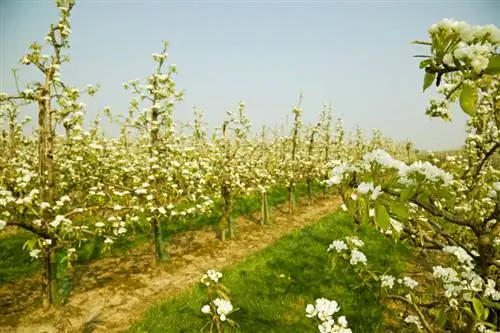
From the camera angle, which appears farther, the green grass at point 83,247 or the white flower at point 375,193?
the green grass at point 83,247

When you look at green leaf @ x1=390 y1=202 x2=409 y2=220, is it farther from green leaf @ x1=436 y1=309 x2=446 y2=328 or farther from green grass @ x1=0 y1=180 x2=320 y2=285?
green grass @ x1=0 y1=180 x2=320 y2=285

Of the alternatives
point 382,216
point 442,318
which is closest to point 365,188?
point 382,216

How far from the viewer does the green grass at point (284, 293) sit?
6.70 meters

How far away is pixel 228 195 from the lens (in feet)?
41.9

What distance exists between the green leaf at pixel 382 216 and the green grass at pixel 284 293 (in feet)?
10.2

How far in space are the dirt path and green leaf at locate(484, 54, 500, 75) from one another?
7.80 meters

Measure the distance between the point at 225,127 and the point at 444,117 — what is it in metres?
10.5

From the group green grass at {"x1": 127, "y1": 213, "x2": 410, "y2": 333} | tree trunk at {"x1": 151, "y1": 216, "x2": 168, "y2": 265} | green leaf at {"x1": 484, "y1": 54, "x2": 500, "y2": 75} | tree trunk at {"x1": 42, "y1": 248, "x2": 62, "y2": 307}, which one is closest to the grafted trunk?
green grass at {"x1": 127, "y1": 213, "x2": 410, "y2": 333}

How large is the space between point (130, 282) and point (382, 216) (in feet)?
29.5

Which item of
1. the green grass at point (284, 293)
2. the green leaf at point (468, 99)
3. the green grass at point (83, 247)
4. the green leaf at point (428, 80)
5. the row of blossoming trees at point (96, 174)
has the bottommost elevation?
the green grass at point (83, 247)

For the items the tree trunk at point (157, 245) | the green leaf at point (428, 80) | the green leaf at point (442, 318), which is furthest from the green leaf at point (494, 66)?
the tree trunk at point (157, 245)

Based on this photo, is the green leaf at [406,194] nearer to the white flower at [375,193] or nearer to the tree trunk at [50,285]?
the white flower at [375,193]

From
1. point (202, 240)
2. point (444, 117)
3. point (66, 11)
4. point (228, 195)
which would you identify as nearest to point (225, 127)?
point (228, 195)

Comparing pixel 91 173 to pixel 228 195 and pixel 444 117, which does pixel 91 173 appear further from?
pixel 444 117
